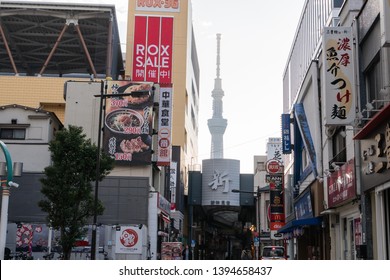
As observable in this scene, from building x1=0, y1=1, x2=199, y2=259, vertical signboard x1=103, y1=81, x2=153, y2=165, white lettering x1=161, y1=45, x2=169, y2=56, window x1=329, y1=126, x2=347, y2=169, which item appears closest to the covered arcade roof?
building x1=0, y1=1, x2=199, y2=259

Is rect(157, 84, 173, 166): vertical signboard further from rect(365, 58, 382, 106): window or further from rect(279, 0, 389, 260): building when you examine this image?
rect(365, 58, 382, 106): window

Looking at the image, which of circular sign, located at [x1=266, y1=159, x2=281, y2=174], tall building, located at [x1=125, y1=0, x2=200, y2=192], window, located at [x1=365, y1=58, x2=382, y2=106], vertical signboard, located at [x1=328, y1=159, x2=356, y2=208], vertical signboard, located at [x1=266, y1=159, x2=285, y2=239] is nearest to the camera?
window, located at [x1=365, y1=58, x2=382, y2=106]

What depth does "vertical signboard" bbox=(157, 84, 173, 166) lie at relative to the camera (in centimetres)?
4359

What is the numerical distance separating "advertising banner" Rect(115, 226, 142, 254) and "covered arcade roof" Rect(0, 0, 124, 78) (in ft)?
82.4

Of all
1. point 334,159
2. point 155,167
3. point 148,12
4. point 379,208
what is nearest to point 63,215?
point 334,159

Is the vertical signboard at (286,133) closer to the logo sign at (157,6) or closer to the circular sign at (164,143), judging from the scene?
the circular sign at (164,143)

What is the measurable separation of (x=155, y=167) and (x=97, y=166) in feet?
71.4

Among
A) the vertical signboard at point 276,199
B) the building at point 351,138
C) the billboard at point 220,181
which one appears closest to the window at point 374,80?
the building at point 351,138

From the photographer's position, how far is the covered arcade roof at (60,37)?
60000 mm

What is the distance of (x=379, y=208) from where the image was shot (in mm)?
16234

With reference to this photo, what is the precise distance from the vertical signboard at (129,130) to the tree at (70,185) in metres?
16.4

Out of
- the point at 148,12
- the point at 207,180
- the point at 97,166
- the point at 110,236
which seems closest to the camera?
the point at 97,166

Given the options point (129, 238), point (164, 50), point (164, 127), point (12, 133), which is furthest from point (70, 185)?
point (164, 50)

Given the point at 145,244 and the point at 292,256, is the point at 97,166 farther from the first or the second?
the point at 292,256
